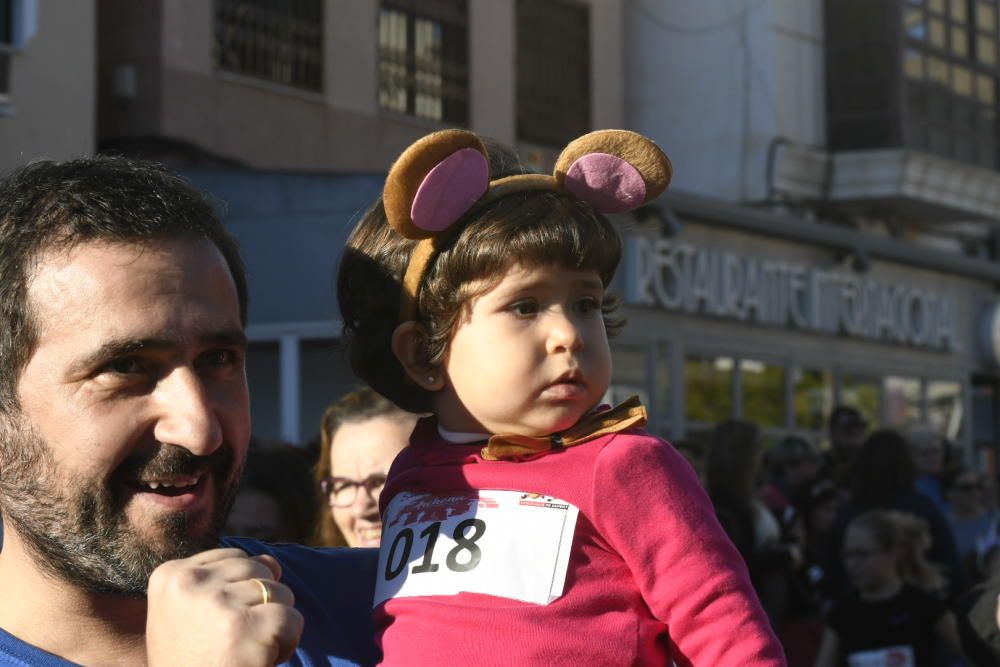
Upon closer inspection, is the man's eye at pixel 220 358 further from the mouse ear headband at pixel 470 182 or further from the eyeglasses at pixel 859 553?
the eyeglasses at pixel 859 553

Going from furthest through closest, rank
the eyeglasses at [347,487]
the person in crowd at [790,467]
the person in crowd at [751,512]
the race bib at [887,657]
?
the person in crowd at [790,467]
the person in crowd at [751,512]
the race bib at [887,657]
the eyeglasses at [347,487]

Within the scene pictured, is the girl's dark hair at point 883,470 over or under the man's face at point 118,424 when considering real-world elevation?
under

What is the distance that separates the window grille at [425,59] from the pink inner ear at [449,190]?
14.3 m

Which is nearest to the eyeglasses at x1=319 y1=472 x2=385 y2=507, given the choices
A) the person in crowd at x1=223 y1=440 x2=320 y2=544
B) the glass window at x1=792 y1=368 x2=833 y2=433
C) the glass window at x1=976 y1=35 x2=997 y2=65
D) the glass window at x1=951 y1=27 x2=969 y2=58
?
the person in crowd at x1=223 y1=440 x2=320 y2=544

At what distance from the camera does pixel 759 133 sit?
69.9ft

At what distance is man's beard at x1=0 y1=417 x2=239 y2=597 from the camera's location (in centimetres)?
221

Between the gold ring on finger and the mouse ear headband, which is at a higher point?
the mouse ear headband

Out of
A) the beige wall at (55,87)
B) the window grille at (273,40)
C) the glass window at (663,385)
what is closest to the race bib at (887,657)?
the glass window at (663,385)

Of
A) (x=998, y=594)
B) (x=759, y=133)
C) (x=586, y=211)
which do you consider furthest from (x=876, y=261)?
(x=586, y=211)

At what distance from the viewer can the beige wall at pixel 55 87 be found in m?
13.1

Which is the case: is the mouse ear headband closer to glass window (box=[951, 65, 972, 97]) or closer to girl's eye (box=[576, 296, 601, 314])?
girl's eye (box=[576, 296, 601, 314])

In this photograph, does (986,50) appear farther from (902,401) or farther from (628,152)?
(628,152)

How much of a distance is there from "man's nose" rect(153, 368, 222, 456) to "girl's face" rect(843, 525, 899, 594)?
548 cm

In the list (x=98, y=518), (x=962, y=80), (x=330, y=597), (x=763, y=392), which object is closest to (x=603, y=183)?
(x=330, y=597)
